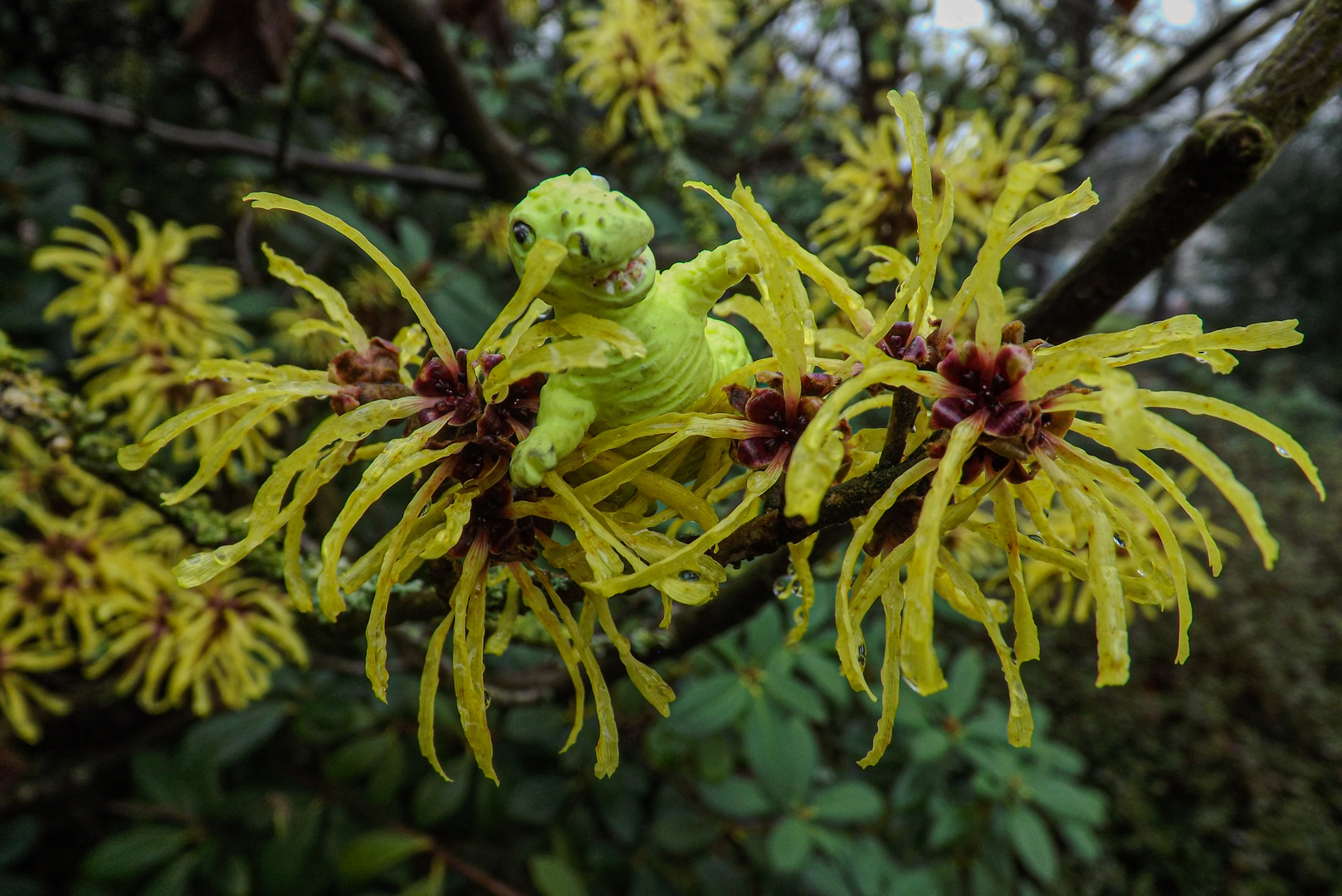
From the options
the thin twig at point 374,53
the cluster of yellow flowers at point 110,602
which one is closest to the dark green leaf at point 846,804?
the cluster of yellow flowers at point 110,602

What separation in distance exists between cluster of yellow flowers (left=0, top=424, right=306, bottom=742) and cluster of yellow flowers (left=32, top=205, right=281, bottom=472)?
0.21 metres

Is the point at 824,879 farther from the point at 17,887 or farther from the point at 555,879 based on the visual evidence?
the point at 17,887

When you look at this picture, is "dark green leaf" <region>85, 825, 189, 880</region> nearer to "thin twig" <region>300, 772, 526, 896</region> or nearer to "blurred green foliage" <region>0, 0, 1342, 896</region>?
"blurred green foliage" <region>0, 0, 1342, 896</region>

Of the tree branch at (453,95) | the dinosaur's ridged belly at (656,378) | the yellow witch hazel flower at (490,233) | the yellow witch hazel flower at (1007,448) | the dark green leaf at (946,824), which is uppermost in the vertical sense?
the tree branch at (453,95)

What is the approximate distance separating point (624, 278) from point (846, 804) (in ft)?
4.92

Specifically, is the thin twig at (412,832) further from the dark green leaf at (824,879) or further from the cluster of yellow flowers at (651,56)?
the cluster of yellow flowers at (651,56)

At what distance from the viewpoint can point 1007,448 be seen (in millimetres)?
516

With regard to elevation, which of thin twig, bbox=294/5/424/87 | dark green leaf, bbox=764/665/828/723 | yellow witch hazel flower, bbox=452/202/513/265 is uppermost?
thin twig, bbox=294/5/424/87

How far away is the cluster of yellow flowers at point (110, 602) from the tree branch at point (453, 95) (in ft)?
3.75

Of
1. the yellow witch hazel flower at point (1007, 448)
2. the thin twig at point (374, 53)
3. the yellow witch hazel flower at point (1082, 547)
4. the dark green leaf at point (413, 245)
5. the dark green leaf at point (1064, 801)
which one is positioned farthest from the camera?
the thin twig at point (374, 53)

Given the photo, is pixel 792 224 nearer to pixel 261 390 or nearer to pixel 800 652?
pixel 800 652

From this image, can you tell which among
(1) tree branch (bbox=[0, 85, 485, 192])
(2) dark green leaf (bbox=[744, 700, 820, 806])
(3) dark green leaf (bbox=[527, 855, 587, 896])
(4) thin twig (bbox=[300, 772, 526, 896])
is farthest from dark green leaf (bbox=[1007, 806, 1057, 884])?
(1) tree branch (bbox=[0, 85, 485, 192])

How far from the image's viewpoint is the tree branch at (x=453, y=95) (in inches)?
64.3

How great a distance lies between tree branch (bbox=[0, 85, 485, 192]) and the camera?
2020 millimetres
